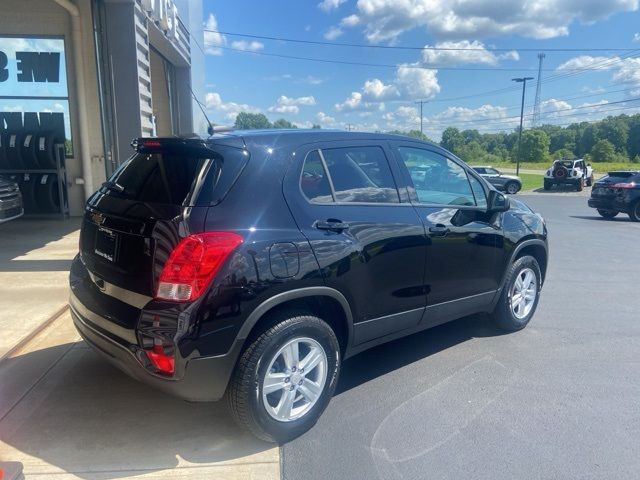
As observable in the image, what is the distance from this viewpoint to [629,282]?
22.9 feet

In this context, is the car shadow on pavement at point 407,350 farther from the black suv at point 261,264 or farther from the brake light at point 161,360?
the brake light at point 161,360

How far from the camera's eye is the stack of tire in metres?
9.92

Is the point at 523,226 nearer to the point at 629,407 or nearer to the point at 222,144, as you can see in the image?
the point at 629,407

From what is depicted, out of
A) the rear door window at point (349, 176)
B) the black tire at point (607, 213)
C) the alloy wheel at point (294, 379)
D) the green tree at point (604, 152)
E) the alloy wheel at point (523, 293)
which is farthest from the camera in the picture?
the green tree at point (604, 152)

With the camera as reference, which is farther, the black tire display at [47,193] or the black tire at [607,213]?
the black tire at [607,213]

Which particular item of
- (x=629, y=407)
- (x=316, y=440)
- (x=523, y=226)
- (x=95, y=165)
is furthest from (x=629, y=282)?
(x=95, y=165)

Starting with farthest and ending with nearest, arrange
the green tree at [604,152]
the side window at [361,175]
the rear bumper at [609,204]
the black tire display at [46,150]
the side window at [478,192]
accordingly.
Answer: the green tree at [604,152]
the rear bumper at [609,204]
the black tire display at [46,150]
the side window at [478,192]
the side window at [361,175]

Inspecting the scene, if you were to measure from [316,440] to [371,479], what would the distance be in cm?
47

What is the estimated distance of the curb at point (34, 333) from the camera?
156 inches

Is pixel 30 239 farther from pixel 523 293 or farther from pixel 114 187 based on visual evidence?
pixel 523 293

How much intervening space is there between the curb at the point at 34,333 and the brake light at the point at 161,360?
193 cm

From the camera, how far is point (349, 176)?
3.38 meters

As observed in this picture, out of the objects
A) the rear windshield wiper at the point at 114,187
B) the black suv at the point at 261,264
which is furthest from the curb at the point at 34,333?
the rear windshield wiper at the point at 114,187

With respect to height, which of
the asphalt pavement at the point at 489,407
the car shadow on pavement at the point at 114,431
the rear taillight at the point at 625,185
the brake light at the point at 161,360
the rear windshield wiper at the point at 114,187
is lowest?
the asphalt pavement at the point at 489,407
